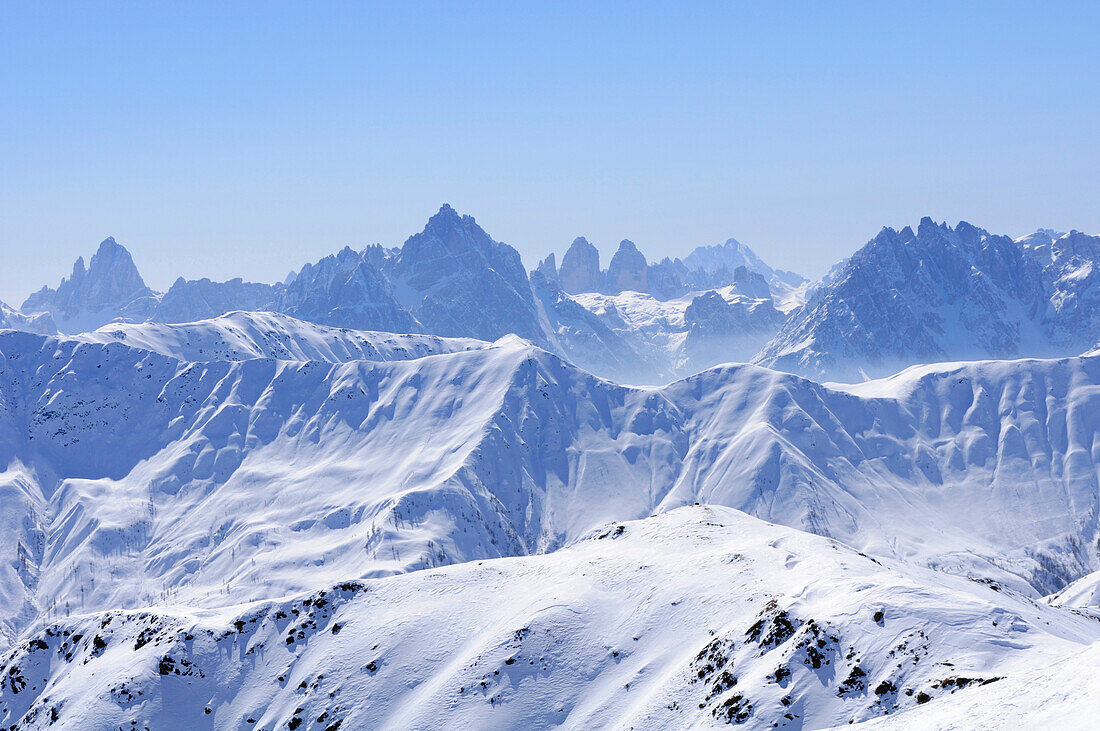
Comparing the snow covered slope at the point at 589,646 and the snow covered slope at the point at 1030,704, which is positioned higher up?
the snow covered slope at the point at 1030,704

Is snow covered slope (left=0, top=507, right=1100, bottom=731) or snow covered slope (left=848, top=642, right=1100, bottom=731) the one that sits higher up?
snow covered slope (left=848, top=642, right=1100, bottom=731)

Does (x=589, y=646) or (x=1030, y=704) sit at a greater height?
(x=1030, y=704)

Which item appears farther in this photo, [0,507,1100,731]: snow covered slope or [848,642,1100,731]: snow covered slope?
[0,507,1100,731]: snow covered slope

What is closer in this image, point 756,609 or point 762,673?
point 762,673

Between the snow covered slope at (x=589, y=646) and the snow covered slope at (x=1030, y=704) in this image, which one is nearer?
the snow covered slope at (x=1030, y=704)

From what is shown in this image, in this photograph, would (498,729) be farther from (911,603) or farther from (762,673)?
(911,603)

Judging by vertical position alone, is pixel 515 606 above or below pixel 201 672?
above

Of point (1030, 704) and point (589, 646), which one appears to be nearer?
point (1030, 704)

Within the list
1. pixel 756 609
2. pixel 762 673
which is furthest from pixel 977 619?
pixel 756 609
